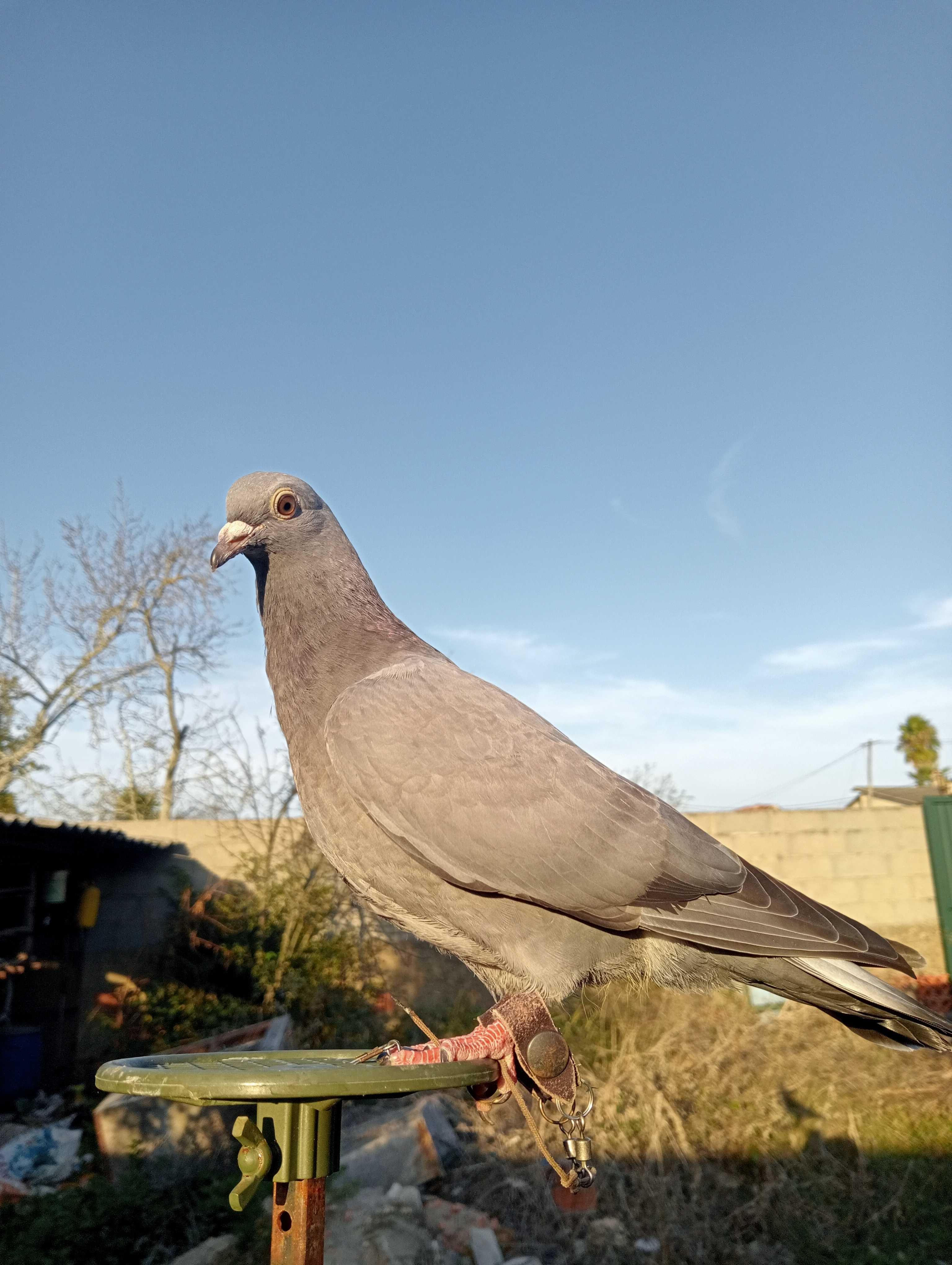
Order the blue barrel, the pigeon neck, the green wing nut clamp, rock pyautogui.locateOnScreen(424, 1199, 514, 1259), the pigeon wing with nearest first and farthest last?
the green wing nut clamp
the pigeon wing
the pigeon neck
rock pyautogui.locateOnScreen(424, 1199, 514, 1259)
the blue barrel

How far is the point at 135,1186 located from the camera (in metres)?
5.21

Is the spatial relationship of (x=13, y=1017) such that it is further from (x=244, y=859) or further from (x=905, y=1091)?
(x=905, y=1091)

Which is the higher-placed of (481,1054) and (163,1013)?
(481,1054)

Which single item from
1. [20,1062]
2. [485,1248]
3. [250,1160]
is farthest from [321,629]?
[20,1062]

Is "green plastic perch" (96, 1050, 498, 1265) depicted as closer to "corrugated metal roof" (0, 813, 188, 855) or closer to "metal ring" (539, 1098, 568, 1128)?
"metal ring" (539, 1098, 568, 1128)

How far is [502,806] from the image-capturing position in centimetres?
225

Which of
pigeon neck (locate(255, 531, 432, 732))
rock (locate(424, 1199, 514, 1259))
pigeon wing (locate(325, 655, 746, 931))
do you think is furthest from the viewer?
rock (locate(424, 1199, 514, 1259))

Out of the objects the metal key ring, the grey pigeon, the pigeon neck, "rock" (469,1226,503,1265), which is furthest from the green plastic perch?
"rock" (469,1226,503,1265)

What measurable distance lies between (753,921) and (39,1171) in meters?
6.66

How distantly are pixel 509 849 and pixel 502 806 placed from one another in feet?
0.41

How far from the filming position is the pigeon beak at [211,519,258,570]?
2.52 m

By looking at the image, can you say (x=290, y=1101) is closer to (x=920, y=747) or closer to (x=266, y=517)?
(x=266, y=517)

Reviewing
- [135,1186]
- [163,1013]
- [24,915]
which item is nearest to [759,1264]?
[135,1186]

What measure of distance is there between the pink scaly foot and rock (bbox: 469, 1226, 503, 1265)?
371cm
